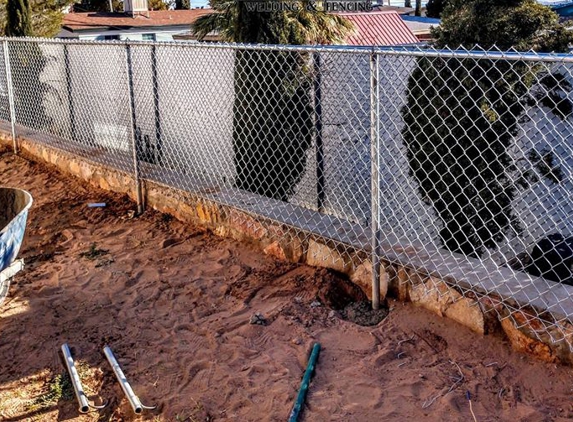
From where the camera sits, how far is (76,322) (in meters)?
4.30

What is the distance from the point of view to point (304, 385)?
3.28 m

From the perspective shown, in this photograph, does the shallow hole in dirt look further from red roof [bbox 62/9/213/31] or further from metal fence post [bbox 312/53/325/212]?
red roof [bbox 62/9/213/31]

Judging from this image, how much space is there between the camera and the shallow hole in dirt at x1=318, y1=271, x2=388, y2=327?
395 cm

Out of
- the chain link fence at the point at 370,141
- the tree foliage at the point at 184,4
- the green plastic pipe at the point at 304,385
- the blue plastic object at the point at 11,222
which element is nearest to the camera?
the green plastic pipe at the point at 304,385

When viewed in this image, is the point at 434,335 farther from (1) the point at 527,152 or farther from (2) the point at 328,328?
(1) the point at 527,152

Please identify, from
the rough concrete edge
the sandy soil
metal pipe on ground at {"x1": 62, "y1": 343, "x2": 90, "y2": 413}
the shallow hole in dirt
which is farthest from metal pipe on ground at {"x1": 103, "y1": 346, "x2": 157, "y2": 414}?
the rough concrete edge

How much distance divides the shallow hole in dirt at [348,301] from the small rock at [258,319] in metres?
0.44

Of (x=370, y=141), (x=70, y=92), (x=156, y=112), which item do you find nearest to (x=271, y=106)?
(x=156, y=112)

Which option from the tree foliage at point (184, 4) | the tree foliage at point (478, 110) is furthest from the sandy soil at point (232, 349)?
the tree foliage at point (184, 4)

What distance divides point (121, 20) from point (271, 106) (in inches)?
952

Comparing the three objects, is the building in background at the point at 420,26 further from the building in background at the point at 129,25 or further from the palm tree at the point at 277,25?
the palm tree at the point at 277,25

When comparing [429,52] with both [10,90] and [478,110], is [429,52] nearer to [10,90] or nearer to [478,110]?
[478,110]

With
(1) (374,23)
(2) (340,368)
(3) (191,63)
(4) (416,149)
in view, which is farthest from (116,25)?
(2) (340,368)

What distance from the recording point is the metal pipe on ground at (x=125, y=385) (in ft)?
10.7
